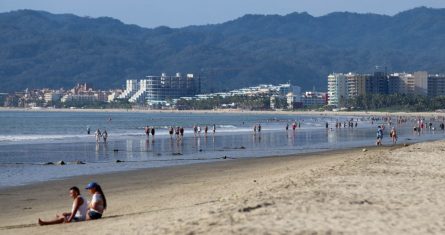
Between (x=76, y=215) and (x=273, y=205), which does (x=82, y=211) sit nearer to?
(x=76, y=215)

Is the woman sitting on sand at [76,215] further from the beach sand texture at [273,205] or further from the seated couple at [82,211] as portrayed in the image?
the beach sand texture at [273,205]

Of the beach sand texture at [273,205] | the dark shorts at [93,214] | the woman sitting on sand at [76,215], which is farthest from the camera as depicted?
the dark shorts at [93,214]

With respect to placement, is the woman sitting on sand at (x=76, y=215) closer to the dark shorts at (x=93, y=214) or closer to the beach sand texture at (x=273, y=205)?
the dark shorts at (x=93, y=214)

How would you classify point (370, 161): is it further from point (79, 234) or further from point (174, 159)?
point (174, 159)

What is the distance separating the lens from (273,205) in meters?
10.5

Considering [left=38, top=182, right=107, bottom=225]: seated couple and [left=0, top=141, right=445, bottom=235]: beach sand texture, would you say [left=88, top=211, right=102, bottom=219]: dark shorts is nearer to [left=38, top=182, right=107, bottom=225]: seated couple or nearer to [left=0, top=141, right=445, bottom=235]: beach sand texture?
[left=38, top=182, right=107, bottom=225]: seated couple

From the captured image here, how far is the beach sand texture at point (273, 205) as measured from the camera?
9445mm

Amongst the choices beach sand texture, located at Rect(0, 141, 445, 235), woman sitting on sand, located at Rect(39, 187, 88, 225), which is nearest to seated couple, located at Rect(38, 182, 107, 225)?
woman sitting on sand, located at Rect(39, 187, 88, 225)

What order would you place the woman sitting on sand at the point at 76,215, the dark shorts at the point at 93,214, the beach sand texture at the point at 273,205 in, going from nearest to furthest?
the beach sand texture at the point at 273,205, the woman sitting on sand at the point at 76,215, the dark shorts at the point at 93,214

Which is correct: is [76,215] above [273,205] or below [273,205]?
below

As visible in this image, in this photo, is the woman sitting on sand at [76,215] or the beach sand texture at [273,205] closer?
the beach sand texture at [273,205]

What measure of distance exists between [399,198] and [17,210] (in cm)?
790

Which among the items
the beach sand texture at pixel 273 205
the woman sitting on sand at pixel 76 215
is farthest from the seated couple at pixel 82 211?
the beach sand texture at pixel 273 205

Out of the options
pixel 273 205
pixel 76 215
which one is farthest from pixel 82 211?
pixel 273 205
